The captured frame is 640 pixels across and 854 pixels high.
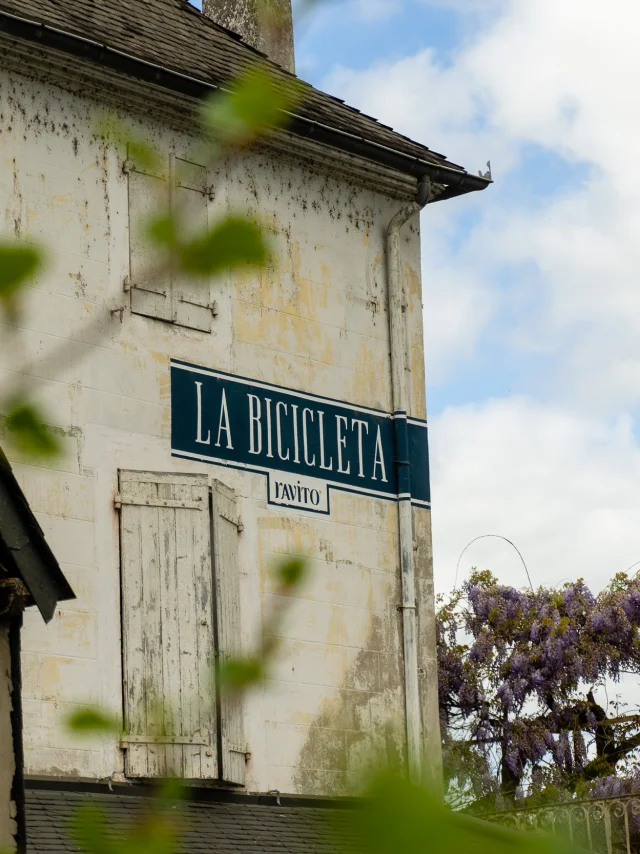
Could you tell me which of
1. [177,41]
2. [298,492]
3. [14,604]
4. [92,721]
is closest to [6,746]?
[14,604]

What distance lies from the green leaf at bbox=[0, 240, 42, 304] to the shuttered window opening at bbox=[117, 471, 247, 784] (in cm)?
862

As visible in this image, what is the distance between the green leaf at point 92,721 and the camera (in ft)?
5.37

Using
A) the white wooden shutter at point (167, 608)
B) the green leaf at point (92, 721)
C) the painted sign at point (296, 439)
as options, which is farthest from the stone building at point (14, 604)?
the green leaf at point (92, 721)

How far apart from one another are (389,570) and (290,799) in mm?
2016

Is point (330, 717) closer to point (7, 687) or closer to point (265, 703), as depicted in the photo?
point (265, 703)

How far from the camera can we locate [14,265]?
5.29ft

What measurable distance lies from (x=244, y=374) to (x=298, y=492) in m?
0.95

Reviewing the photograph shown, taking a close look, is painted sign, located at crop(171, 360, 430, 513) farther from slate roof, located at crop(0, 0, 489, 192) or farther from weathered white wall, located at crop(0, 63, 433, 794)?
slate roof, located at crop(0, 0, 489, 192)

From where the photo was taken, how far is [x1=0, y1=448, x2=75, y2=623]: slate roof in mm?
6898

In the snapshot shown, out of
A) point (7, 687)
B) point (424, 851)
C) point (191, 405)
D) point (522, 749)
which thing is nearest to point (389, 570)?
point (191, 405)

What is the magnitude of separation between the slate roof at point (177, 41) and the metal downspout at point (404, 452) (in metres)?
0.61

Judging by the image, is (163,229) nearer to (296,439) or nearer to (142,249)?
(142,249)

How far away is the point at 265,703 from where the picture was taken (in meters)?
11.1

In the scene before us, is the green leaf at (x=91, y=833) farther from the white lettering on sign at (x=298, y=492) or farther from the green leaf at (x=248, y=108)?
the white lettering on sign at (x=298, y=492)
